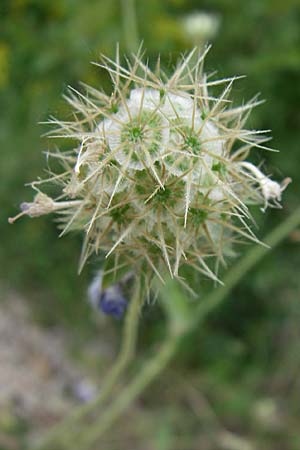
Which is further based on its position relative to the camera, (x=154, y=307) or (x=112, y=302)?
(x=154, y=307)

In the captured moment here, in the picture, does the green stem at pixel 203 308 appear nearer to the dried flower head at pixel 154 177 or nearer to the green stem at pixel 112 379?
the green stem at pixel 112 379

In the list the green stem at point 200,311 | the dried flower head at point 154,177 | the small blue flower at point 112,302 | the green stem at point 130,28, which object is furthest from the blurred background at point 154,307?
the dried flower head at point 154,177

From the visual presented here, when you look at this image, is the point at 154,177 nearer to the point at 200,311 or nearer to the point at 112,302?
the point at 112,302

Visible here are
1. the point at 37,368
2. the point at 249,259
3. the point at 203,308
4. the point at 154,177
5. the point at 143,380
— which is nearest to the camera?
the point at 154,177

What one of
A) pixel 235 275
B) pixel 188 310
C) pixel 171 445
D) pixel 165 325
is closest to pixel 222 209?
pixel 235 275

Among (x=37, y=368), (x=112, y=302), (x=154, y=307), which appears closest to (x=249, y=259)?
(x=112, y=302)

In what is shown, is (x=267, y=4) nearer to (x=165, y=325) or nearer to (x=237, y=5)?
(x=237, y=5)
